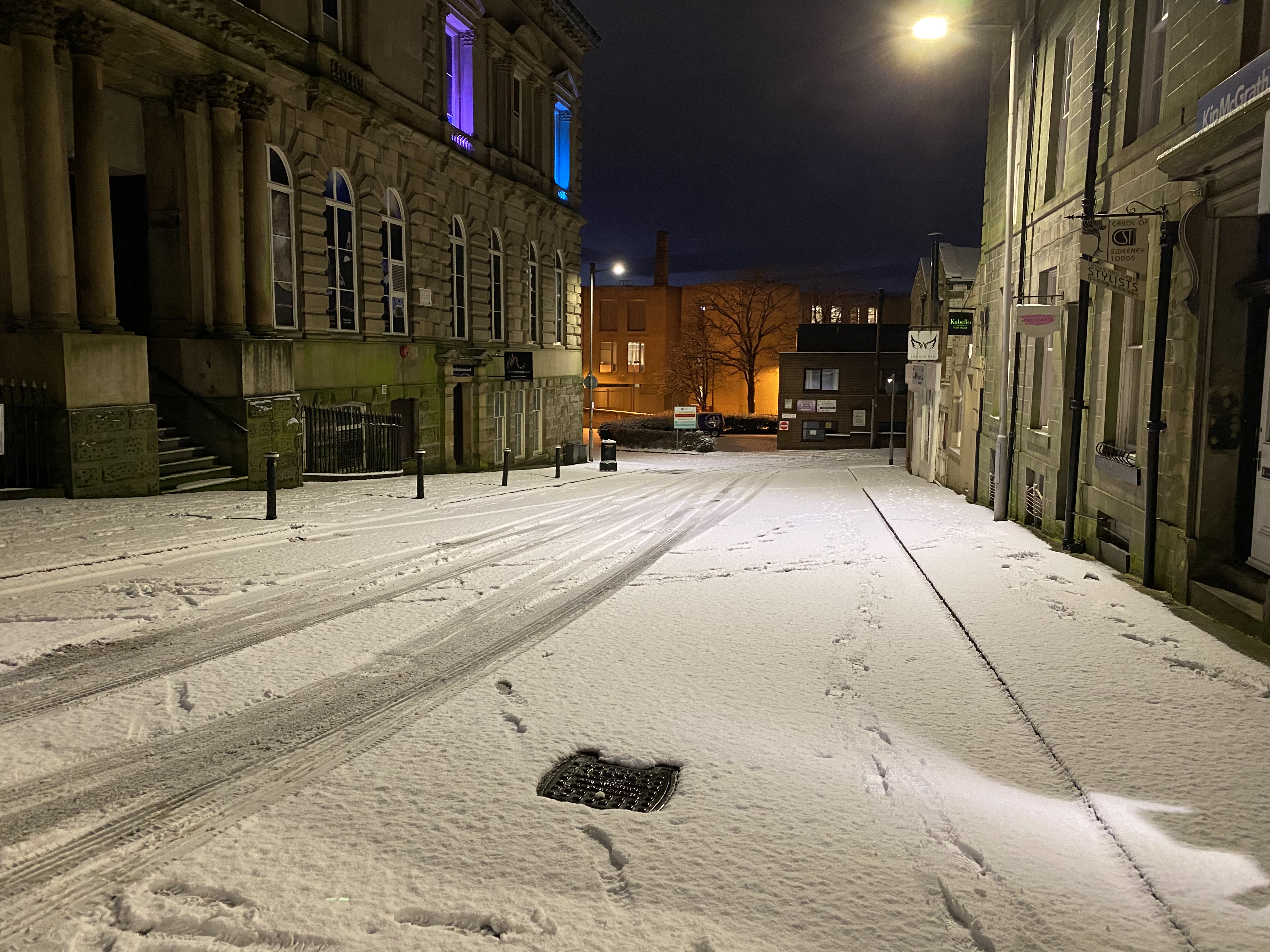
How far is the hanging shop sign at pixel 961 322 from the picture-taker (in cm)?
1794

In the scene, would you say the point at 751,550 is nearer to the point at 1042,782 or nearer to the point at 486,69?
the point at 1042,782

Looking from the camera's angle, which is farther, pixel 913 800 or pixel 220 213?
pixel 220 213

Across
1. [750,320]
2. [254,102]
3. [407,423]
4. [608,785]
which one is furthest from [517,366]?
[750,320]

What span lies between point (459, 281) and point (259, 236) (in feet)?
33.0

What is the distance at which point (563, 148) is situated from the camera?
33.6m

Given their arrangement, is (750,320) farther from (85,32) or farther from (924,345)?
(85,32)

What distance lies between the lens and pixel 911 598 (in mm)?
8156

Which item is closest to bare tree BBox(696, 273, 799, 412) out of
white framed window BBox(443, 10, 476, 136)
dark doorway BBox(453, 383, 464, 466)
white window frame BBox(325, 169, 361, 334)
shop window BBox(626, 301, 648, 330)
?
shop window BBox(626, 301, 648, 330)

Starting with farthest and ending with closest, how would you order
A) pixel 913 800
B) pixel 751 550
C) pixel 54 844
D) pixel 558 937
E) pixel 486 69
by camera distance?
pixel 486 69 → pixel 751 550 → pixel 913 800 → pixel 54 844 → pixel 558 937

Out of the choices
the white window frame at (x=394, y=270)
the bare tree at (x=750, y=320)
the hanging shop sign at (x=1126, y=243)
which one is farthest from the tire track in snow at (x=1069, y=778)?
the bare tree at (x=750, y=320)

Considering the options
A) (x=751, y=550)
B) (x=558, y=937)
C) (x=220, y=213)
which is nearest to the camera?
(x=558, y=937)

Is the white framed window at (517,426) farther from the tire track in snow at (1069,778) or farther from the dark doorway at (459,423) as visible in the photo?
the tire track in snow at (1069,778)

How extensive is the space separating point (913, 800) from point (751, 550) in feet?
20.9

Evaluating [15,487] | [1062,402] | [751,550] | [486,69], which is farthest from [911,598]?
[486,69]
